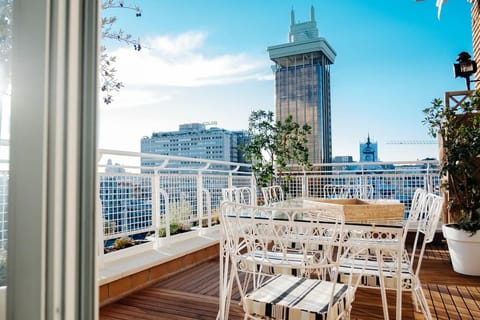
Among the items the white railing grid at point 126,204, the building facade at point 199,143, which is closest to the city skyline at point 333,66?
the building facade at point 199,143

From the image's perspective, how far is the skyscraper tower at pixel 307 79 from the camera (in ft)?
30.1

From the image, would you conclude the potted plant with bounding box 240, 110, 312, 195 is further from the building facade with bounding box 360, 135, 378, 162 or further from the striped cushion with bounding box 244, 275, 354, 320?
the striped cushion with bounding box 244, 275, 354, 320

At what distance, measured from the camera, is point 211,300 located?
9.27 ft

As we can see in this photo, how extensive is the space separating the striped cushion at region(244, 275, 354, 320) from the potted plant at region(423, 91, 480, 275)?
243 cm

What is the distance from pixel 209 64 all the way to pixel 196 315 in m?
7.88

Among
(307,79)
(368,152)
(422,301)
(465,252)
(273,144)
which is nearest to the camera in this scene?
(422,301)

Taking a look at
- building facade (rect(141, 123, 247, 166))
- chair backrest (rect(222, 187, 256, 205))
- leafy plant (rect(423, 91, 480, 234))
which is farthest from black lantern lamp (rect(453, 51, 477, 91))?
chair backrest (rect(222, 187, 256, 205))

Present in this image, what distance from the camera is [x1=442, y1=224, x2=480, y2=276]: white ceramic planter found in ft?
11.5

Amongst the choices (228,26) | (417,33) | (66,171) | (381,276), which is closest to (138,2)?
(66,171)

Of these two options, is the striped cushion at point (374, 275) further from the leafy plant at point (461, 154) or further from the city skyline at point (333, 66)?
the city skyline at point (333, 66)

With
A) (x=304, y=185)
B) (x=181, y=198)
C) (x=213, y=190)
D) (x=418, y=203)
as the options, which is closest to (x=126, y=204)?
(x=181, y=198)

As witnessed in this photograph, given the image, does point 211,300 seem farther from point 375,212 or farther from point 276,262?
point 375,212

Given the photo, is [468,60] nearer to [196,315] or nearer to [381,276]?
[381,276]

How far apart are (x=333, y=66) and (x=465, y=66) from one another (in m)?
5.81
